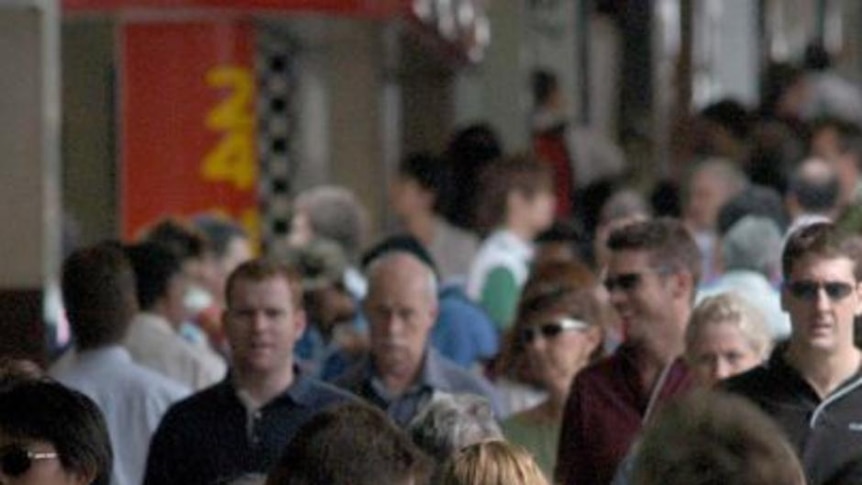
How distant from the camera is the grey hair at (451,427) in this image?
1127 centimetres

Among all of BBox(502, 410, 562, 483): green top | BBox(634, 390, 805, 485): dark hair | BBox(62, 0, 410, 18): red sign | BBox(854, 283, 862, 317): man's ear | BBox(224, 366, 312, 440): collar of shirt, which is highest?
BBox(62, 0, 410, 18): red sign

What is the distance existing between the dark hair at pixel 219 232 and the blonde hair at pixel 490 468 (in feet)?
28.5

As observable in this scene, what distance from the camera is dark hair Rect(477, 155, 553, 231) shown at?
20.2 m

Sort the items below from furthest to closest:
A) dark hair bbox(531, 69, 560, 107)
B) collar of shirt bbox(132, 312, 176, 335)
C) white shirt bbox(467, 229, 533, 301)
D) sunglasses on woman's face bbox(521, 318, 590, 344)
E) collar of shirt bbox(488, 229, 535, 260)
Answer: dark hair bbox(531, 69, 560, 107) → collar of shirt bbox(488, 229, 535, 260) → white shirt bbox(467, 229, 533, 301) → collar of shirt bbox(132, 312, 176, 335) → sunglasses on woman's face bbox(521, 318, 590, 344)

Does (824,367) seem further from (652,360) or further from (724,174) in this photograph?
(724,174)

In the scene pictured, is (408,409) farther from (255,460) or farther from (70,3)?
(70,3)

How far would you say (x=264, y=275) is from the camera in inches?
533

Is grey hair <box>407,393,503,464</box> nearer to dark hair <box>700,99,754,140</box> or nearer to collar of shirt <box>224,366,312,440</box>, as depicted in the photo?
collar of shirt <box>224,366,312,440</box>

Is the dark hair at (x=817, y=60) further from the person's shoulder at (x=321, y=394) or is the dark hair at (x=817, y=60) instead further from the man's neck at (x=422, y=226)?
the person's shoulder at (x=321, y=394)

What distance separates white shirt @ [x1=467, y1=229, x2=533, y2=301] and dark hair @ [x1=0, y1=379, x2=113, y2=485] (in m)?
8.27

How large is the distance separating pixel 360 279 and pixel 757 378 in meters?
7.18

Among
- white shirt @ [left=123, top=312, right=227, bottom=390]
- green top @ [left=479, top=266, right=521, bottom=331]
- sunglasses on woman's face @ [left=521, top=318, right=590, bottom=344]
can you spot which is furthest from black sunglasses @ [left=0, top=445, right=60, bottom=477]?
green top @ [left=479, top=266, right=521, bottom=331]

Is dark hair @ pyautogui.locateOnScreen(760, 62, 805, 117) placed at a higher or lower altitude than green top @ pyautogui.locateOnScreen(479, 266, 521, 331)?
higher

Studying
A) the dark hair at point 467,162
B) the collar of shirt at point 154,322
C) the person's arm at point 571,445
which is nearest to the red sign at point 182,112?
the dark hair at point 467,162
